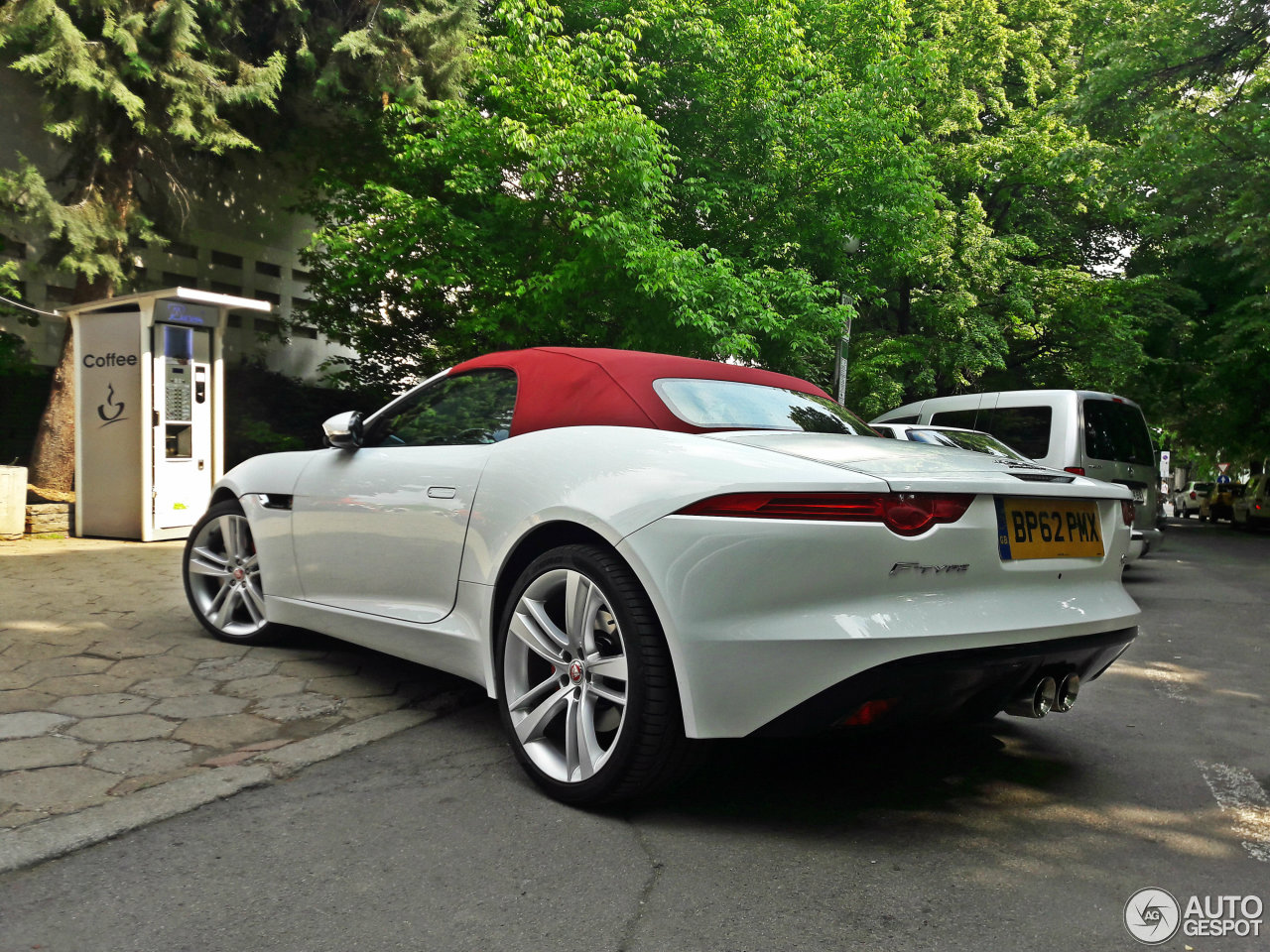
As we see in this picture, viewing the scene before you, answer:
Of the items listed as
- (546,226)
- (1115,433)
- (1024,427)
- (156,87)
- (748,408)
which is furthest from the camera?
(546,226)

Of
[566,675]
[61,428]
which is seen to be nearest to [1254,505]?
[61,428]

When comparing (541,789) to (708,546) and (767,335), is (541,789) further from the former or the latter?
(767,335)

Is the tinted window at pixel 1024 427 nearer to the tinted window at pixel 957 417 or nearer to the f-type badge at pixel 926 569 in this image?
the tinted window at pixel 957 417

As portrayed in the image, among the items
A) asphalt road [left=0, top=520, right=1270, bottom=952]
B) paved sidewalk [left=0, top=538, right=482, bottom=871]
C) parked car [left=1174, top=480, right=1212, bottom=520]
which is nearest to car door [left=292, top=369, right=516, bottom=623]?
paved sidewalk [left=0, top=538, right=482, bottom=871]

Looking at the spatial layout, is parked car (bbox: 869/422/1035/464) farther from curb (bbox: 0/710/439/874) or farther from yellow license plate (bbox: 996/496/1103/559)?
curb (bbox: 0/710/439/874)

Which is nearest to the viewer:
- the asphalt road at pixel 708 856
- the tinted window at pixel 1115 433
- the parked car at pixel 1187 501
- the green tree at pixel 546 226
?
the asphalt road at pixel 708 856

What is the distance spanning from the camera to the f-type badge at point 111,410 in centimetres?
976

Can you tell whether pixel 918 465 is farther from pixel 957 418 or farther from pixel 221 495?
pixel 957 418

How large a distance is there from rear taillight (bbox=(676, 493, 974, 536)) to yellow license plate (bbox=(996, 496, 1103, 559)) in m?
0.24

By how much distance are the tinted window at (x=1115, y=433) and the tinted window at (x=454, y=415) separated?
291 inches

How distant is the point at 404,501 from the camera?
373cm

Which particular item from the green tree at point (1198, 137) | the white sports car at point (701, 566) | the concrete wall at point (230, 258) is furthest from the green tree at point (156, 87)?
the green tree at point (1198, 137)

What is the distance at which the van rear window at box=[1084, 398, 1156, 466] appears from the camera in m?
9.49

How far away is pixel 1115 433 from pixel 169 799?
30.5 feet
